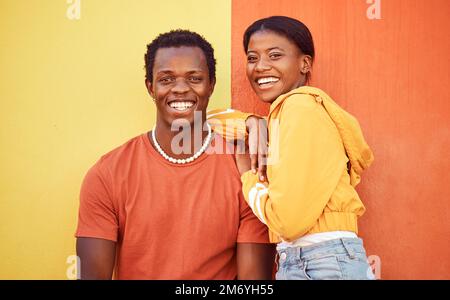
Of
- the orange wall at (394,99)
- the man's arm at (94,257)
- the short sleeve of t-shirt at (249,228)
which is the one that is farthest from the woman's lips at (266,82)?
the man's arm at (94,257)

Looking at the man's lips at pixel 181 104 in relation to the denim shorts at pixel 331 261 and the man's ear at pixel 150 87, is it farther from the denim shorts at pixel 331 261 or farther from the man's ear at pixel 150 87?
the denim shorts at pixel 331 261

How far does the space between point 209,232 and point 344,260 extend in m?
0.58

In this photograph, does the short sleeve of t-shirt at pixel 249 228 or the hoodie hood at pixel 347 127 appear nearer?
the hoodie hood at pixel 347 127

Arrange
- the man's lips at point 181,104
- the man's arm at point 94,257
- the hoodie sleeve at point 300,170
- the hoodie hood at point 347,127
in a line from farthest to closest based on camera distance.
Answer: the man's lips at point 181,104 → the man's arm at point 94,257 → the hoodie hood at point 347,127 → the hoodie sleeve at point 300,170

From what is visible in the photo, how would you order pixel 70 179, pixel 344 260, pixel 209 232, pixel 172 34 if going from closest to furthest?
pixel 344 260, pixel 209 232, pixel 172 34, pixel 70 179

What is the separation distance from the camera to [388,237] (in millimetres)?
2818

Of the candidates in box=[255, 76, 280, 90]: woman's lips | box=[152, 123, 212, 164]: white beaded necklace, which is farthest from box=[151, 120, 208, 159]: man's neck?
box=[255, 76, 280, 90]: woman's lips

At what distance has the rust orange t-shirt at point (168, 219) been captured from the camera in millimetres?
2451

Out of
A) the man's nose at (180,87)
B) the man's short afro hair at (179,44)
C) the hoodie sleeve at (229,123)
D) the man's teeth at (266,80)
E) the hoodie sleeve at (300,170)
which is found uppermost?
the man's short afro hair at (179,44)

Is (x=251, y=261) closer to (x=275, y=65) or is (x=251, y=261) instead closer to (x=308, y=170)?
(x=308, y=170)

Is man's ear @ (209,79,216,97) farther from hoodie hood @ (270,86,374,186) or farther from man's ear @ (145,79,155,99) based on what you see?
hoodie hood @ (270,86,374,186)

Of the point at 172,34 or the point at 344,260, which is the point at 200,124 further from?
the point at 344,260

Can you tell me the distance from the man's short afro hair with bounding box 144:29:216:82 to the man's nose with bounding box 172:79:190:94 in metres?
0.15
